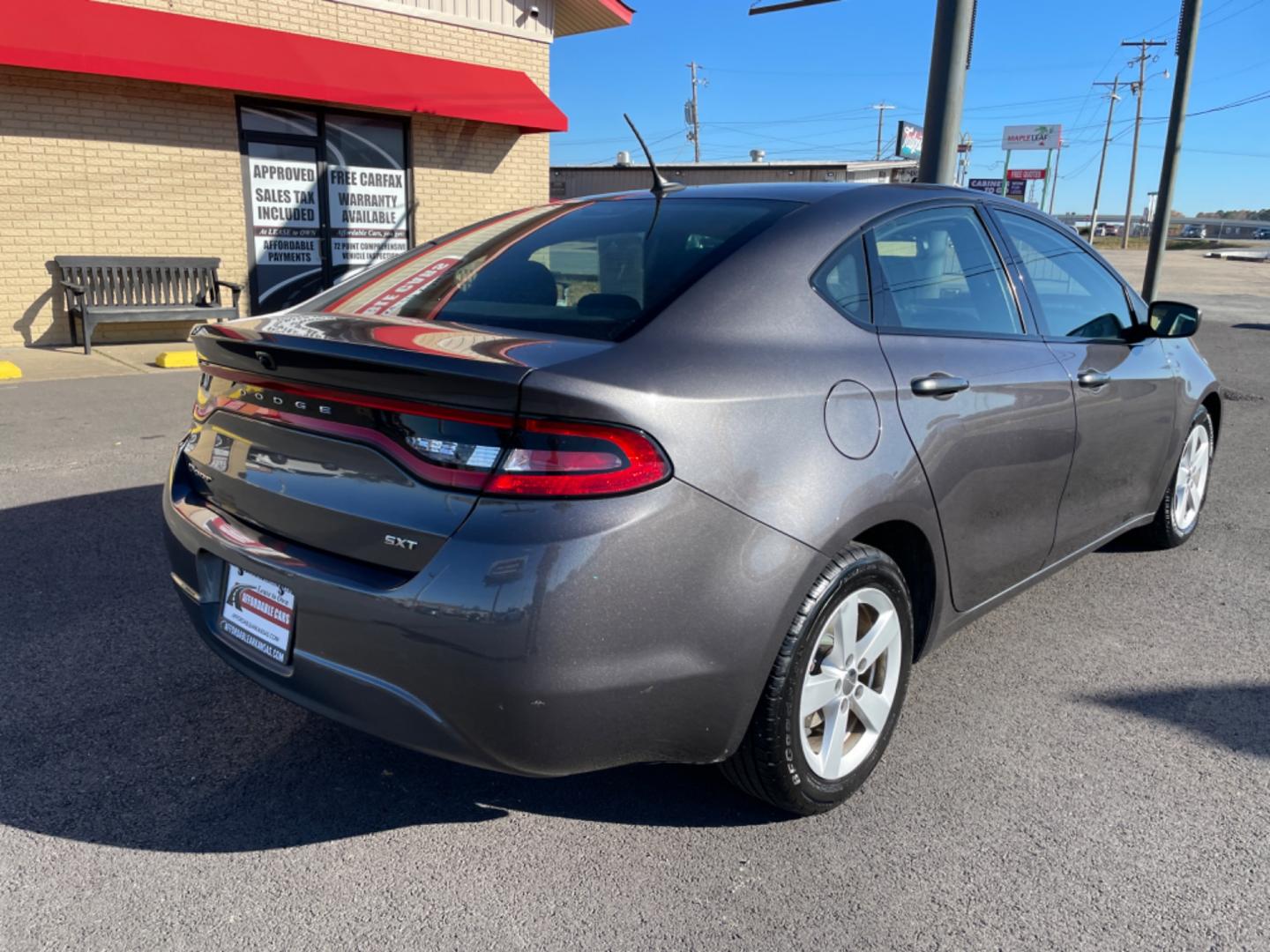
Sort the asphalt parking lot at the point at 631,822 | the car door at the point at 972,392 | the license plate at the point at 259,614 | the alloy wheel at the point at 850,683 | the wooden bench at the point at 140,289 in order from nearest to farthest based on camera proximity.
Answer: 1. the asphalt parking lot at the point at 631,822
2. the license plate at the point at 259,614
3. the alloy wheel at the point at 850,683
4. the car door at the point at 972,392
5. the wooden bench at the point at 140,289

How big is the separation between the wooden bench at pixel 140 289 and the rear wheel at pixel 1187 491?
32.6 ft

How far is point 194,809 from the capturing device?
8.60 feet

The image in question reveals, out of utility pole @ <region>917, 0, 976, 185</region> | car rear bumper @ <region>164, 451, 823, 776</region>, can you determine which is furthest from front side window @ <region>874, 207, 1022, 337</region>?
utility pole @ <region>917, 0, 976, 185</region>

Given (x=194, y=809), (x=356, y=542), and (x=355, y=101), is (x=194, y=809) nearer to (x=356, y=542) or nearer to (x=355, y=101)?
(x=356, y=542)

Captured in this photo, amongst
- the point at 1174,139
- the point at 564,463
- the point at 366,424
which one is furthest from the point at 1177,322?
the point at 1174,139

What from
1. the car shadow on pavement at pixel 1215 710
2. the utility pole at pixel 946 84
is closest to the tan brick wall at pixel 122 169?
the utility pole at pixel 946 84

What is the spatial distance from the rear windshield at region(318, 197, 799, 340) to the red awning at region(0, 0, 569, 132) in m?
8.57

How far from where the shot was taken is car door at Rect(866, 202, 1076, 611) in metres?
2.79

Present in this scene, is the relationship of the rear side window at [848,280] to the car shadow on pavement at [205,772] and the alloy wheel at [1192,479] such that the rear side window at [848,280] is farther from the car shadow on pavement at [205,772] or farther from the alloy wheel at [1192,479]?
the alloy wheel at [1192,479]

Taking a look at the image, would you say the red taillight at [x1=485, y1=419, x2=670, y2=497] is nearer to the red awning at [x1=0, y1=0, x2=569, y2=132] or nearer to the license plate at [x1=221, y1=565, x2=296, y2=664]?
the license plate at [x1=221, y1=565, x2=296, y2=664]

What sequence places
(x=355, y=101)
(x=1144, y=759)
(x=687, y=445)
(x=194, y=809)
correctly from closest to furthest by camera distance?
(x=687, y=445) → (x=194, y=809) → (x=1144, y=759) → (x=355, y=101)

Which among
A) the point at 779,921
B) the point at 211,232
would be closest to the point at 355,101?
the point at 211,232

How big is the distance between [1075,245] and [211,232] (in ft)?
34.4

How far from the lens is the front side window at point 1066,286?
3.59 metres
